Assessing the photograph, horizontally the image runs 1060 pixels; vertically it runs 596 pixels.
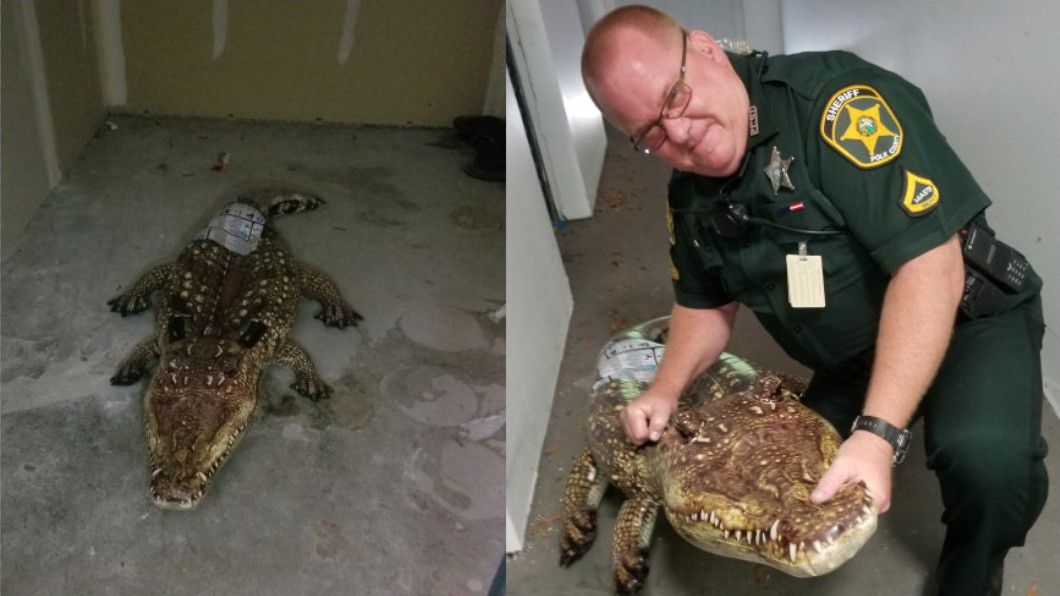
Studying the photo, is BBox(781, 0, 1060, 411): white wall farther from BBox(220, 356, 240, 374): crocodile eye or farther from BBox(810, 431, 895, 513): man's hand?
BBox(220, 356, 240, 374): crocodile eye

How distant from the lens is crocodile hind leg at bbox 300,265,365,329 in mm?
2428

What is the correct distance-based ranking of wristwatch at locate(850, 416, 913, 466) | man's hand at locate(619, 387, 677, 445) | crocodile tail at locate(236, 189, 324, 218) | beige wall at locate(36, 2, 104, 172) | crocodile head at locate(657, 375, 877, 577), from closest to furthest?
crocodile head at locate(657, 375, 877, 577) < wristwatch at locate(850, 416, 913, 466) < man's hand at locate(619, 387, 677, 445) < beige wall at locate(36, 2, 104, 172) < crocodile tail at locate(236, 189, 324, 218)

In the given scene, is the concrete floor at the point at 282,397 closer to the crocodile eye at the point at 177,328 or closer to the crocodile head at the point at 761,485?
the crocodile eye at the point at 177,328

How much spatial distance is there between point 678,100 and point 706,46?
0.41ft

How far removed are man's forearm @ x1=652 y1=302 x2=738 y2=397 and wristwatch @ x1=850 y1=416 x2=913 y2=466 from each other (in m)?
0.44

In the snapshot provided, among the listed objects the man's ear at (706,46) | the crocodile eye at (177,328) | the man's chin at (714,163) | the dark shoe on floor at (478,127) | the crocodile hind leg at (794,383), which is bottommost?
the crocodile eye at (177,328)

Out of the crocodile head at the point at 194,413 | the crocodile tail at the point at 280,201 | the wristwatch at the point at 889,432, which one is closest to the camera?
the wristwatch at the point at 889,432

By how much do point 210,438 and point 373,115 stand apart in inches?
59.7

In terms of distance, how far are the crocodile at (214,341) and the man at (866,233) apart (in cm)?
112

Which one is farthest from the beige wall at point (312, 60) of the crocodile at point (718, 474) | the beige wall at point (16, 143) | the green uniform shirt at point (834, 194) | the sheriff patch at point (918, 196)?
the sheriff patch at point (918, 196)

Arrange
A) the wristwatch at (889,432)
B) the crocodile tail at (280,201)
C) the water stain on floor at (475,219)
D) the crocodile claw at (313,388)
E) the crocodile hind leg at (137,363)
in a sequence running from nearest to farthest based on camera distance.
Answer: the wristwatch at (889,432) → the crocodile hind leg at (137,363) → the crocodile claw at (313,388) → the crocodile tail at (280,201) → the water stain on floor at (475,219)

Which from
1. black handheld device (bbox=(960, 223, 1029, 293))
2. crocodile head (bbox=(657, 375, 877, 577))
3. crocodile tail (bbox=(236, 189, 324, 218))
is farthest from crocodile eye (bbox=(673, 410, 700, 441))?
crocodile tail (bbox=(236, 189, 324, 218))

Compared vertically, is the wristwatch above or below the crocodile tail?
above

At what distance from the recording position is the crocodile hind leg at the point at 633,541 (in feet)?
4.50
